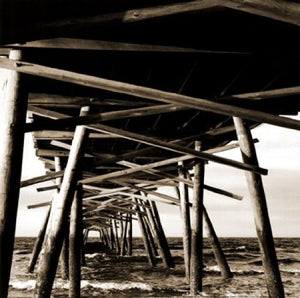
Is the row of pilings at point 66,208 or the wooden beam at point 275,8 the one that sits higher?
the wooden beam at point 275,8

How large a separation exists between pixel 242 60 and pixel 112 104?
4.75ft

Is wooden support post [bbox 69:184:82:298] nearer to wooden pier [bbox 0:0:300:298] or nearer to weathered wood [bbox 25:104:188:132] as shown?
wooden pier [bbox 0:0:300:298]

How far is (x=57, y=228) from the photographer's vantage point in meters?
4.05

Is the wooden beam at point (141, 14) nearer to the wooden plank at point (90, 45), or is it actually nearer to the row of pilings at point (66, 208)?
the wooden plank at point (90, 45)

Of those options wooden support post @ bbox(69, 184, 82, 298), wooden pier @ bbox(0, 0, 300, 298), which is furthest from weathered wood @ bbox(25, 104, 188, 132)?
wooden support post @ bbox(69, 184, 82, 298)

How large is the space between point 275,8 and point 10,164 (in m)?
1.82

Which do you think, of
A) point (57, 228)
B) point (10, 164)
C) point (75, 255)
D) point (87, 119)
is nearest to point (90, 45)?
point (87, 119)

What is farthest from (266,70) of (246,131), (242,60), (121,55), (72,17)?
(72,17)

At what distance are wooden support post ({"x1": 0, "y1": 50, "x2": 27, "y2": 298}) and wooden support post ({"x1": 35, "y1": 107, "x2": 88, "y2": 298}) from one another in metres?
1.59

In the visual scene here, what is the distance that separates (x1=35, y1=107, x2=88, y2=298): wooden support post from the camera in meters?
3.93

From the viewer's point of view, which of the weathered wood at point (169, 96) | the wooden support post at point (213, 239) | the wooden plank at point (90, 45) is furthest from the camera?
the wooden support post at point (213, 239)

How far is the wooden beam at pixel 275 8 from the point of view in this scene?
190 centimetres

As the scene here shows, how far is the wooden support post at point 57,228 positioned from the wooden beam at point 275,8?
2737 millimetres

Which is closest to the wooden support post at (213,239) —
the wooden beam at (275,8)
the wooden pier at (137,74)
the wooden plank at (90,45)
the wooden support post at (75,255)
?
the wooden pier at (137,74)
